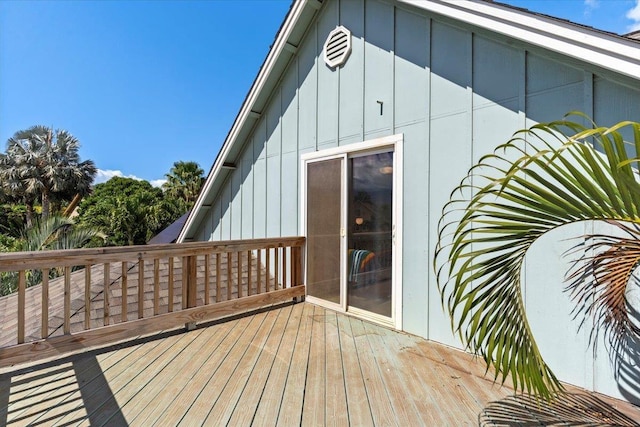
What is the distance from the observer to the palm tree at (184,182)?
2094 centimetres

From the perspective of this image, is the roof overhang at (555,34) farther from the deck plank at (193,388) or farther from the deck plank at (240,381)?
the deck plank at (193,388)

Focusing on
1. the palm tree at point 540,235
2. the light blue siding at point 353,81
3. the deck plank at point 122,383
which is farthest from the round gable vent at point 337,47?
the deck plank at point 122,383

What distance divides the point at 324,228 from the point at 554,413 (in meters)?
2.98

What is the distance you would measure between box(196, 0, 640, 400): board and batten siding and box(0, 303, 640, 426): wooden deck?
483mm

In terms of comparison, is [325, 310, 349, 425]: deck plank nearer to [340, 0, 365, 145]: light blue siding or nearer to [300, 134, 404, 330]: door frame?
[300, 134, 404, 330]: door frame

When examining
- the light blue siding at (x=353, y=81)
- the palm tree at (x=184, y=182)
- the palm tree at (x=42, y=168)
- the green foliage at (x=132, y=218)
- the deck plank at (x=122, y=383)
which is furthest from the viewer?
the palm tree at (x=184, y=182)

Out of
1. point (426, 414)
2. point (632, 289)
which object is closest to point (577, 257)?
point (632, 289)

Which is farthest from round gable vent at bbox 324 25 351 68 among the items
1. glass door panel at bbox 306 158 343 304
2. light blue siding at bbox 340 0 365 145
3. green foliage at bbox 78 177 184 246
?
green foliage at bbox 78 177 184 246

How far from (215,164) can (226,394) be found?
443 cm

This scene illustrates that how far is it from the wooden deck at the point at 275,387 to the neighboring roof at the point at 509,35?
2.25m

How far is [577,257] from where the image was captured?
7.64ft

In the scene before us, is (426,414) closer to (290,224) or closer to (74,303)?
(290,224)

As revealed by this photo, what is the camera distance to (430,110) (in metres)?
3.24

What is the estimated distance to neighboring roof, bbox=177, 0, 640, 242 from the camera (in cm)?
192
